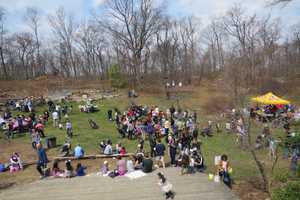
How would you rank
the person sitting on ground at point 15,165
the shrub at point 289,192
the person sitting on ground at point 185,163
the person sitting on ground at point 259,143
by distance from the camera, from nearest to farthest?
the shrub at point 289,192 < the person sitting on ground at point 185,163 < the person sitting on ground at point 15,165 < the person sitting on ground at point 259,143

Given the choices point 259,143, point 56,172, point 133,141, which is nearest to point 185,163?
point 56,172

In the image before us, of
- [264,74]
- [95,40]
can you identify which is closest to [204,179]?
[264,74]

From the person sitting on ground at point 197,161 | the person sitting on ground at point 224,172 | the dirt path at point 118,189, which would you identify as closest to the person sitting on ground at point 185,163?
the dirt path at point 118,189

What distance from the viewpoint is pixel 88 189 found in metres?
14.0

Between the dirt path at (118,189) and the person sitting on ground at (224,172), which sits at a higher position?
the person sitting on ground at (224,172)

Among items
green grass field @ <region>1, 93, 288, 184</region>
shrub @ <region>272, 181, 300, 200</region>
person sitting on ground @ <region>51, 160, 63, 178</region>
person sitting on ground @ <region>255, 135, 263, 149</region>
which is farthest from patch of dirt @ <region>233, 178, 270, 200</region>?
person sitting on ground @ <region>51, 160, 63, 178</region>

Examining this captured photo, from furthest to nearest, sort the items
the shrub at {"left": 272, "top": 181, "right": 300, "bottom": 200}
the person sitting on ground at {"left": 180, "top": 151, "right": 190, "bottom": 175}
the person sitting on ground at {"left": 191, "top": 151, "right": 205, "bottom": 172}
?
the person sitting on ground at {"left": 191, "top": 151, "right": 205, "bottom": 172} < the person sitting on ground at {"left": 180, "top": 151, "right": 190, "bottom": 175} < the shrub at {"left": 272, "top": 181, "right": 300, "bottom": 200}

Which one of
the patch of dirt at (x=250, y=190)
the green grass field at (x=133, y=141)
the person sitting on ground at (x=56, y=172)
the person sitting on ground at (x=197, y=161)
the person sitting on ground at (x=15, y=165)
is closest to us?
the patch of dirt at (x=250, y=190)

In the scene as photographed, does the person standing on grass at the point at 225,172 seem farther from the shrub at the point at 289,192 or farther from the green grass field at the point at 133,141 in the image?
the shrub at the point at 289,192

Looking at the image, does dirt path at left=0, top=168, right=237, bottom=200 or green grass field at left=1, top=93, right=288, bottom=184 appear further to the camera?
green grass field at left=1, top=93, right=288, bottom=184

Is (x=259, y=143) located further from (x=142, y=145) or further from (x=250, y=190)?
(x=142, y=145)

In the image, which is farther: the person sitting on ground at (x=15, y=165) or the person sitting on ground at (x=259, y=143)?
the person sitting on ground at (x=259, y=143)

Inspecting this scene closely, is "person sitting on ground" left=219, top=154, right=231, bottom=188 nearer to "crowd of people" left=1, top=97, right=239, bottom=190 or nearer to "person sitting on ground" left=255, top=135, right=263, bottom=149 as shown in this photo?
"crowd of people" left=1, top=97, right=239, bottom=190

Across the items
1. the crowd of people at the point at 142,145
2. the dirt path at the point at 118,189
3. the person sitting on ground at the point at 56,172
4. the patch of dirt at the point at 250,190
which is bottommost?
the patch of dirt at the point at 250,190
